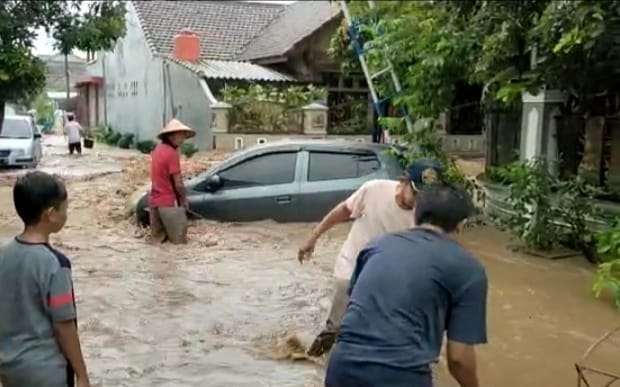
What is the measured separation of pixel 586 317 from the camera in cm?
686

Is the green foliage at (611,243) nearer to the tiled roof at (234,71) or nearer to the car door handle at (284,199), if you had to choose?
the car door handle at (284,199)

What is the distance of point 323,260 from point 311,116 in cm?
1305

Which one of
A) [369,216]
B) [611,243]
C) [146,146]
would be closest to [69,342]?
[369,216]

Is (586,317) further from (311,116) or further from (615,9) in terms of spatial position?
(311,116)

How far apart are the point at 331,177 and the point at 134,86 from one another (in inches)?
922

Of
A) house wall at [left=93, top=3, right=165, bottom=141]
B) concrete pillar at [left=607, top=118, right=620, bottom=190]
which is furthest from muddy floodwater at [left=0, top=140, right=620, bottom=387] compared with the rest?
house wall at [left=93, top=3, right=165, bottom=141]

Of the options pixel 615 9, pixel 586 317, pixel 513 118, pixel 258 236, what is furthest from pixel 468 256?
pixel 513 118

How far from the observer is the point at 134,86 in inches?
1238

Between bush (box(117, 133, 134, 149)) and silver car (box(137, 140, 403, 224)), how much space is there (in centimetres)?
2200

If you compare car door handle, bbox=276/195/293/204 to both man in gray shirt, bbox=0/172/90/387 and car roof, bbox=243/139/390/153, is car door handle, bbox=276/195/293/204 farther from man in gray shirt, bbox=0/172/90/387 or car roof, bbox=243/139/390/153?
man in gray shirt, bbox=0/172/90/387

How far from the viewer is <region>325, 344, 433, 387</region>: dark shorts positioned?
8.97 ft

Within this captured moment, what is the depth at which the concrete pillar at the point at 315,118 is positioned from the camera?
21.6 meters

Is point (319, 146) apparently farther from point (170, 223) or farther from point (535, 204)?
point (535, 204)

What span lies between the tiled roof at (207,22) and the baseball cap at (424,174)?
2478 centimetres
